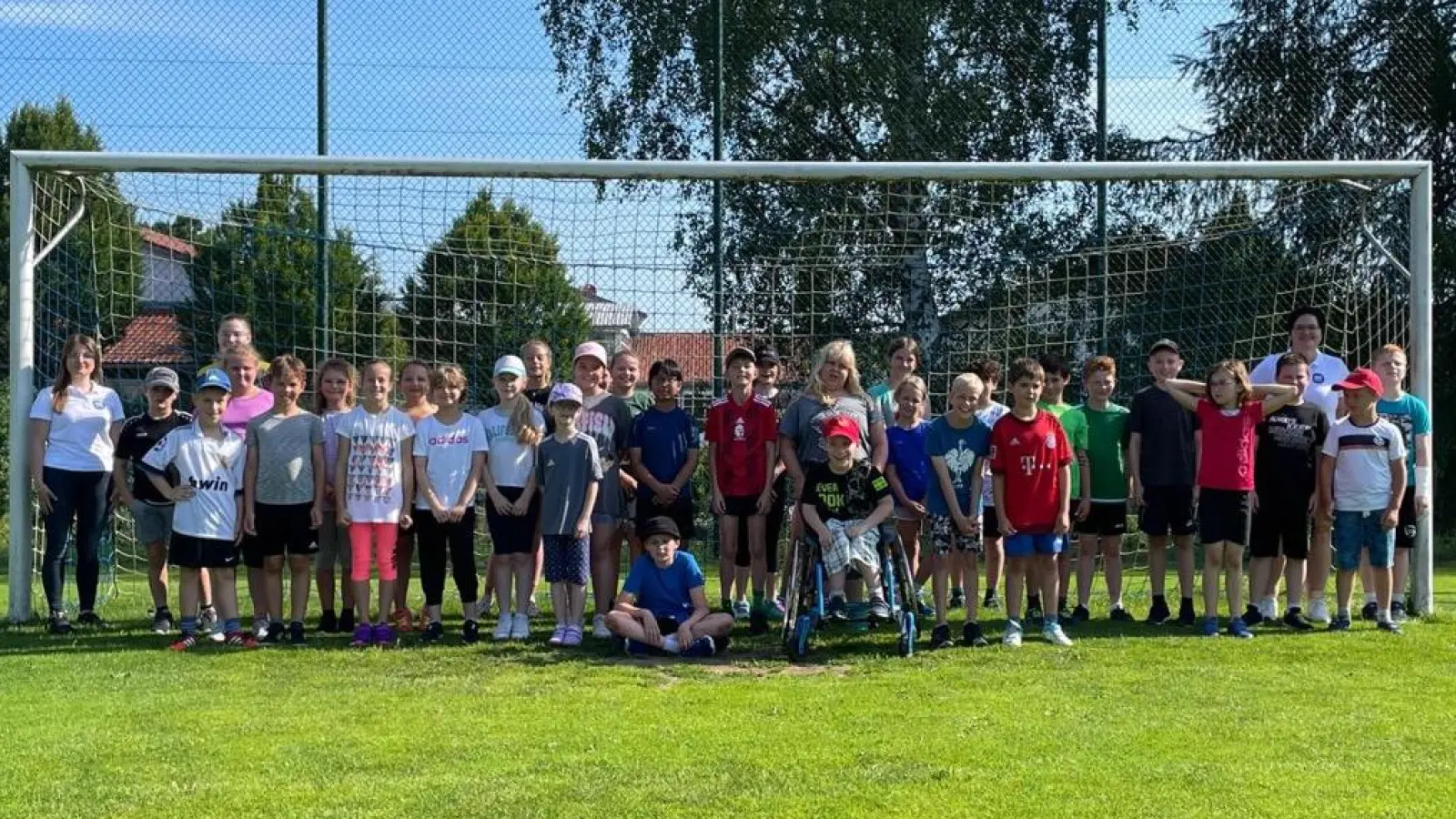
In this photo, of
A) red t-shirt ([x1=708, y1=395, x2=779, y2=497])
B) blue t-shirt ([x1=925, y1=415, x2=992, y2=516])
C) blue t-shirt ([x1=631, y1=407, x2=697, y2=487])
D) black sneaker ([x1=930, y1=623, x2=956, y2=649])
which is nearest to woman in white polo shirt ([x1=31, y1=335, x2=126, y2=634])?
blue t-shirt ([x1=631, y1=407, x2=697, y2=487])

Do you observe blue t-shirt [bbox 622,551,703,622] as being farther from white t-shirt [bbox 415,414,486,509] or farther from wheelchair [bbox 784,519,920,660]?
white t-shirt [bbox 415,414,486,509]

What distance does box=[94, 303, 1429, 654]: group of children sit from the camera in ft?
23.8

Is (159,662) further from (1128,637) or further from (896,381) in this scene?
(1128,637)

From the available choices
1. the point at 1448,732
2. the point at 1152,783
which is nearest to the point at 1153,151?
the point at 1448,732

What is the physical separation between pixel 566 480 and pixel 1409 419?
16.6 ft

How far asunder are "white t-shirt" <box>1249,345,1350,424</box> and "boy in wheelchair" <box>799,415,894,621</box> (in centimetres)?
285

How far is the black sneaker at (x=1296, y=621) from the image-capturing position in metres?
7.86

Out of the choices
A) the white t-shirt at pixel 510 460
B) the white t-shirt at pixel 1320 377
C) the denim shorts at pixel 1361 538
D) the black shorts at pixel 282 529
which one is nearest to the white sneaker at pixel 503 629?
the white t-shirt at pixel 510 460

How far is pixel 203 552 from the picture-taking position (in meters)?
7.41

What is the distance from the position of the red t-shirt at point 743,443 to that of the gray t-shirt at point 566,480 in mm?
823

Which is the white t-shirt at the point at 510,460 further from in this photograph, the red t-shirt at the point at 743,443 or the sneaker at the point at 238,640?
the sneaker at the point at 238,640

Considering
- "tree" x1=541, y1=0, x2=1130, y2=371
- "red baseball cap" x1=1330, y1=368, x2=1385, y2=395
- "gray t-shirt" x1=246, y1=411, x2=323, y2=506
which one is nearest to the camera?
"gray t-shirt" x1=246, y1=411, x2=323, y2=506

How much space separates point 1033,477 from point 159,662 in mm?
4611

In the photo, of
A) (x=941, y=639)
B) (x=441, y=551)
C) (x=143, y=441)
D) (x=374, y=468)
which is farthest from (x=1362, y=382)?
(x=143, y=441)
